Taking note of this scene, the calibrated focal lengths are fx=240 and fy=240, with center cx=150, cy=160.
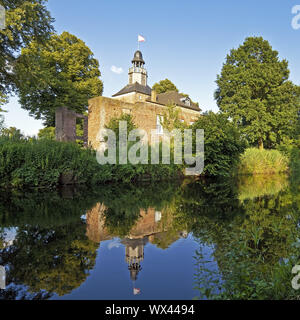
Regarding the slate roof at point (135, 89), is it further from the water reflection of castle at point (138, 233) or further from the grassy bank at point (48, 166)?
the water reflection of castle at point (138, 233)

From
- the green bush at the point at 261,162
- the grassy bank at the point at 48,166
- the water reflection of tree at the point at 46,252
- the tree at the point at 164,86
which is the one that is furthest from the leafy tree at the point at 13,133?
the tree at the point at 164,86

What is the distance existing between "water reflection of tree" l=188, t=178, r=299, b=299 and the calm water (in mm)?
12

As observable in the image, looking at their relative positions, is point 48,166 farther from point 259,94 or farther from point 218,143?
point 259,94

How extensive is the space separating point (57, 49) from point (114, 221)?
961 inches

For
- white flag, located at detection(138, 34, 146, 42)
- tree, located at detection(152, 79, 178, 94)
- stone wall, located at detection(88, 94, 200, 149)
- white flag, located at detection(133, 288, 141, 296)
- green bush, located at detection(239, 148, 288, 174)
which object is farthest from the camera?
tree, located at detection(152, 79, 178, 94)

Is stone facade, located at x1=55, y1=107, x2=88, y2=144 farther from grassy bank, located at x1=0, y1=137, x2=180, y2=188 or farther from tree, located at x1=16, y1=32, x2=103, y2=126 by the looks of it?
tree, located at x1=16, y1=32, x2=103, y2=126

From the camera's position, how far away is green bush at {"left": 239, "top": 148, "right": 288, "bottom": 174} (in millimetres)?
19156

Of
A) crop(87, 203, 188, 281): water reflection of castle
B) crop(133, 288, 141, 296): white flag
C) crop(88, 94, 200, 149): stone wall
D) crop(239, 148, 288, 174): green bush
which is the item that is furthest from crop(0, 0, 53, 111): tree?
crop(239, 148, 288, 174): green bush

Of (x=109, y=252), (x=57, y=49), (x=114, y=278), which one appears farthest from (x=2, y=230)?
(x=57, y=49)

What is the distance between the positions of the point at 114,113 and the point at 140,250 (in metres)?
16.7

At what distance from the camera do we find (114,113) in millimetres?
18891

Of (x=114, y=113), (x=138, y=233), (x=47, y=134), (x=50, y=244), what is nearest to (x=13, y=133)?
(x=47, y=134)
